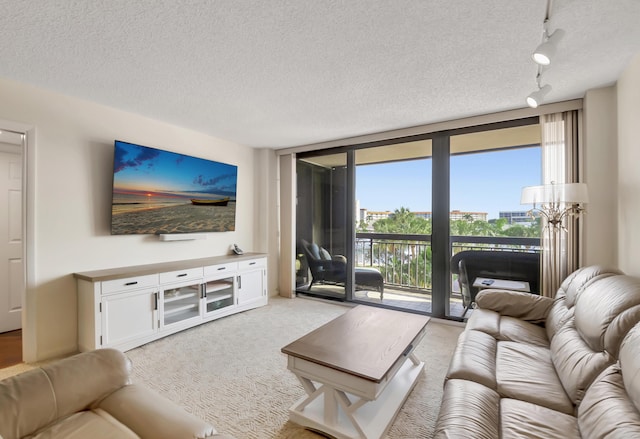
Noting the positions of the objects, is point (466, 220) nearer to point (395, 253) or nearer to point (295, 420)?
point (395, 253)

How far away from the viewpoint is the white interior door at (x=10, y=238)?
3.34m

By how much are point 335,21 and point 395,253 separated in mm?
3186

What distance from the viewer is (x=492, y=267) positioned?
3498mm

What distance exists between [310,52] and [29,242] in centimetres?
275

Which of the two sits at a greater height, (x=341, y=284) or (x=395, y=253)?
(x=395, y=253)

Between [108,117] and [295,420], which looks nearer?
[295,420]

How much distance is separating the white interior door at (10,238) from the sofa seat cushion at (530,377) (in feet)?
14.7

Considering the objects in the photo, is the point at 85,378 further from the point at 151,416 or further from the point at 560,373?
the point at 560,373

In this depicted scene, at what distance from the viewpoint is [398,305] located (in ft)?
13.6

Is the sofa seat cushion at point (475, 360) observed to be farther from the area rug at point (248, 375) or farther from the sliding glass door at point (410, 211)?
the sliding glass door at point (410, 211)

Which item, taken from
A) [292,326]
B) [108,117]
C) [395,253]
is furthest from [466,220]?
[108,117]

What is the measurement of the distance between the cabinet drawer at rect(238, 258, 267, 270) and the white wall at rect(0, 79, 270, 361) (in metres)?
1.02

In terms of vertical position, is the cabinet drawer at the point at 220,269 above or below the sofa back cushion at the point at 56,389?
above

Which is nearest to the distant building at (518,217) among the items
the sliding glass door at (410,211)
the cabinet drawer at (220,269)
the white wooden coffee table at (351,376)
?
the sliding glass door at (410,211)
